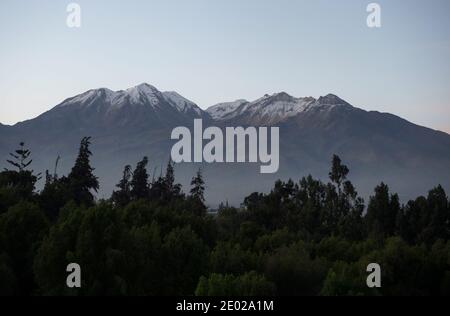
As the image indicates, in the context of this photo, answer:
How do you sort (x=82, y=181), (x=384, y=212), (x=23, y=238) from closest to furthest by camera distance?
1. (x=23, y=238)
2. (x=82, y=181)
3. (x=384, y=212)

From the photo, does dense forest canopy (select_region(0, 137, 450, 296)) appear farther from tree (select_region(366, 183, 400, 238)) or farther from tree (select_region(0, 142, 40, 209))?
tree (select_region(366, 183, 400, 238))

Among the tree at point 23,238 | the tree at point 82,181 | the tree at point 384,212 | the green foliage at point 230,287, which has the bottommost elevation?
the green foliage at point 230,287

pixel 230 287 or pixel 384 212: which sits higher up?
pixel 384 212

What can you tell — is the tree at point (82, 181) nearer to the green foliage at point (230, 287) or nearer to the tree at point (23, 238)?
the tree at point (23, 238)

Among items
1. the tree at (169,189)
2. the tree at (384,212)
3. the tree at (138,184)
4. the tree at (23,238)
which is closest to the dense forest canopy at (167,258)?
the tree at (23,238)

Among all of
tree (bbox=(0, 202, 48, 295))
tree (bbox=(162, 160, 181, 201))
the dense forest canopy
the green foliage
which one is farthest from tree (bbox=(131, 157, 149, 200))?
the green foliage

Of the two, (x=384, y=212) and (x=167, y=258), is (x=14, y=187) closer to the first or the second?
(x=167, y=258)

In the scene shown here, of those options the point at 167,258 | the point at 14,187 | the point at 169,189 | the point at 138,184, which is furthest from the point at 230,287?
the point at 169,189

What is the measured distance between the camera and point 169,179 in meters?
105

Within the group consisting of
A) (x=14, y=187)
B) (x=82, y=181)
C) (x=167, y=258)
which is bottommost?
(x=167, y=258)

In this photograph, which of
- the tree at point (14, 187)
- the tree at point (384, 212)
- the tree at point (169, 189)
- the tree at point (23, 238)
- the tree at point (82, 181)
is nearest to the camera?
the tree at point (23, 238)
